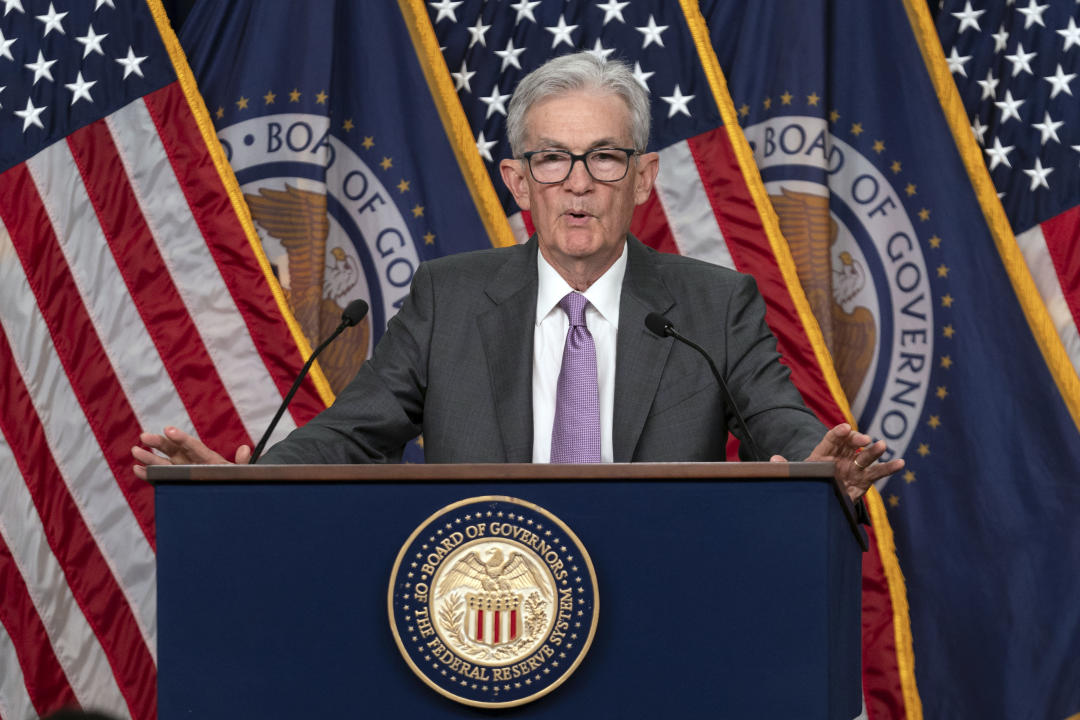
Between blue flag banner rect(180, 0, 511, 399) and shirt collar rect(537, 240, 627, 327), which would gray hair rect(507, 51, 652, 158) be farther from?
blue flag banner rect(180, 0, 511, 399)

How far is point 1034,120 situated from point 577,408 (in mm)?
2284

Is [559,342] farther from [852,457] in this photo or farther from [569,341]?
[852,457]

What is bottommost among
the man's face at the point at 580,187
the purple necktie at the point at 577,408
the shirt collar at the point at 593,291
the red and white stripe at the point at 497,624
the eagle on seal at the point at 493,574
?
the red and white stripe at the point at 497,624

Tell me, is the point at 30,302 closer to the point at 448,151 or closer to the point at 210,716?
the point at 448,151

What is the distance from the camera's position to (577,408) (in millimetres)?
2418

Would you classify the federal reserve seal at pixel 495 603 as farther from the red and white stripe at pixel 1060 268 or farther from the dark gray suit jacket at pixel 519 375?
the red and white stripe at pixel 1060 268

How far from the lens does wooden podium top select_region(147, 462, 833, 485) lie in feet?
5.35

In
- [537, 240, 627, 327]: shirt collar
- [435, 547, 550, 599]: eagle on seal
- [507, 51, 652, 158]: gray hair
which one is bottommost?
[435, 547, 550, 599]: eagle on seal

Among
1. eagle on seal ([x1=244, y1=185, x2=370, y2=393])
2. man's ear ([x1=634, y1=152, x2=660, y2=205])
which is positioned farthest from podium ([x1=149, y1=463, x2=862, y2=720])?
eagle on seal ([x1=244, y1=185, x2=370, y2=393])

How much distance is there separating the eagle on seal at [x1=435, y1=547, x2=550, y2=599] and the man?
0.71 meters

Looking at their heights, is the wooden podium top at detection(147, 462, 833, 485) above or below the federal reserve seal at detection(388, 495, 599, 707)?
above

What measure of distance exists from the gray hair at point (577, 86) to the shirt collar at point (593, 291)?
0.25 m

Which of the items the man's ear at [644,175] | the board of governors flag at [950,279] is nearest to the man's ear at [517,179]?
the man's ear at [644,175]

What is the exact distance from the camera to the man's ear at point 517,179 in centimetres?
266
